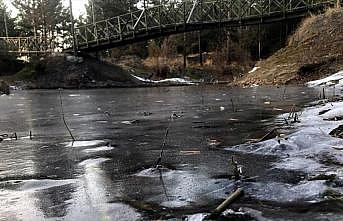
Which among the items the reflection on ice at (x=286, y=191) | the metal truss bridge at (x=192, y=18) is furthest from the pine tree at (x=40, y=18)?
the reflection on ice at (x=286, y=191)

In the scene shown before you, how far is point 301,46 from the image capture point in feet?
90.9

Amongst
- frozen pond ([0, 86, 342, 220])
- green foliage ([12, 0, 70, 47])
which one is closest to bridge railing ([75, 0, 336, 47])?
green foliage ([12, 0, 70, 47])

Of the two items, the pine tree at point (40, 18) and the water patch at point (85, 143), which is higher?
the pine tree at point (40, 18)

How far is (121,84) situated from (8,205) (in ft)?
104

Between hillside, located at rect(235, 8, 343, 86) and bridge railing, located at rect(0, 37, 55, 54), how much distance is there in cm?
1998

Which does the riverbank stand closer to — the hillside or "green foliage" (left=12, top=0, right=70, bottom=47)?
the hillside

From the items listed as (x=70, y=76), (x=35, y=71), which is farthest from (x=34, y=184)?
(x=35, y=71)

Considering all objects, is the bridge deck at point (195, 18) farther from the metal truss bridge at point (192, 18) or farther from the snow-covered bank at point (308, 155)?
the snow-covered bank at point (308, 155)

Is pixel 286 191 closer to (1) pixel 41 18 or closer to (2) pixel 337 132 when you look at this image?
(2) pixel 337 132

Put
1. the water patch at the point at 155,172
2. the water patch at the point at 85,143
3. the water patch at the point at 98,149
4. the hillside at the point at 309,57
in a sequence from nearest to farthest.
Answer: the water patch at the point at 155,172 → the water patch at the point at 98,149 → the water patch at the point at 85,143 → the hillside at the point at 309,57

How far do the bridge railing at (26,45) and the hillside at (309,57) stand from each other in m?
20.0

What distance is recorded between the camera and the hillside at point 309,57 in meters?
24.4

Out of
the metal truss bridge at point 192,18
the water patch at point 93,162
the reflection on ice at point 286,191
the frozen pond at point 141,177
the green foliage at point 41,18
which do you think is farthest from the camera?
the green foliage at point 41,18

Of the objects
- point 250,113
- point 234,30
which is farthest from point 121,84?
point 250,113
